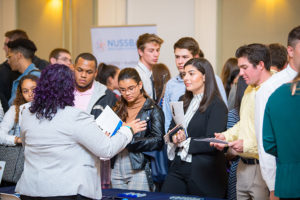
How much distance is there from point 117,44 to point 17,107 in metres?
2.56

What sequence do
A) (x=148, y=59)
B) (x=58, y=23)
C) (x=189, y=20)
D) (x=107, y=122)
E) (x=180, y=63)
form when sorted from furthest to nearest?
(x=58, y=23)
(x=189, y=20)
(x=148, y=59)
(x=180, y=63)
(x=107, y=122)

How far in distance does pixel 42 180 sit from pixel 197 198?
3.57ft

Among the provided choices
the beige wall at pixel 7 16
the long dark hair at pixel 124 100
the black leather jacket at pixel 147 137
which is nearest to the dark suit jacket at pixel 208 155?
the black leather jacket at pixel 147 137

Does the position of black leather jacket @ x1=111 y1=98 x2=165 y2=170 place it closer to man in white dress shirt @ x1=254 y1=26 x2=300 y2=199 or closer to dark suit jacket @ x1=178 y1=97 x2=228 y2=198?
dark suit jacket @ x1=178 y1=97 x2=228 y2=198

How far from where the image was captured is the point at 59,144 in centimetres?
262

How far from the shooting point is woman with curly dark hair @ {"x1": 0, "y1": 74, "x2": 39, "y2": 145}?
13.3ft

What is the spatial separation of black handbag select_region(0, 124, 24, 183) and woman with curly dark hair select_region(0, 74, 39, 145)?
0.14 meters

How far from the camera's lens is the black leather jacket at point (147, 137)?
3.67 metres

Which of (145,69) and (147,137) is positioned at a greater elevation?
(145,69)

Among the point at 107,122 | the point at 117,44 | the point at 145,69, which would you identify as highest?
the point at 117,44

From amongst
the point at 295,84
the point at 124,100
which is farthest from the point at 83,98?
the point at 295,84

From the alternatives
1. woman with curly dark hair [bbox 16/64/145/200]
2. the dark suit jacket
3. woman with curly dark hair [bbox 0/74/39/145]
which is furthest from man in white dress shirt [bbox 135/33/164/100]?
woman with curly dark hair [bbox 16/64/145/200]

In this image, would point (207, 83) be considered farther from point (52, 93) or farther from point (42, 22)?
point (42, 22)

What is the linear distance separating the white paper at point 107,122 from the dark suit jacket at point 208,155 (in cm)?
61
